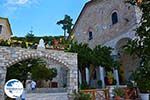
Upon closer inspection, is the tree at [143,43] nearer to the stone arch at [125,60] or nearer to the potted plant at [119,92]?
the potted plant at [119,92]

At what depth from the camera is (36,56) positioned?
42.5 ft

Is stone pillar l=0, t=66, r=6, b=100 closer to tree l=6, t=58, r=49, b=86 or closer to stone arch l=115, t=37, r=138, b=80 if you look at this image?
tree l=6, t=58, r=49, b=86

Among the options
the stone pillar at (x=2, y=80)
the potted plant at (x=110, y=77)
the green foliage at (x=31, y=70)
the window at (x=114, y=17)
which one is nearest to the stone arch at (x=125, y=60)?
the potted plant at (x=110, y=77)

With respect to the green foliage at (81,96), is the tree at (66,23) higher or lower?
higher

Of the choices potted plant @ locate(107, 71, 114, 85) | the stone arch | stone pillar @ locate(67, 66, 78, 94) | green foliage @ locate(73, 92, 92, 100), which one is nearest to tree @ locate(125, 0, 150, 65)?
green foliage @ locate(73, 92, 92, 100)

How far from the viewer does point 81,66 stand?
16.8m

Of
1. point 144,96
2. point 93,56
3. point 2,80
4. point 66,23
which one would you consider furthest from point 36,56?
point 66,23

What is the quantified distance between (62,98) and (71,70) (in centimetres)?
206

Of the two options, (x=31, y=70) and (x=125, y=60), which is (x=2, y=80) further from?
(x=125, y=60)

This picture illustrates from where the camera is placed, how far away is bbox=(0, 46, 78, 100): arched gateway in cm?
1186

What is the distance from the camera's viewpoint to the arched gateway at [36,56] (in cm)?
1186

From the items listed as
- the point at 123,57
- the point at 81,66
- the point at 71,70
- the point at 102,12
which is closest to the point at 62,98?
the point at 71,70

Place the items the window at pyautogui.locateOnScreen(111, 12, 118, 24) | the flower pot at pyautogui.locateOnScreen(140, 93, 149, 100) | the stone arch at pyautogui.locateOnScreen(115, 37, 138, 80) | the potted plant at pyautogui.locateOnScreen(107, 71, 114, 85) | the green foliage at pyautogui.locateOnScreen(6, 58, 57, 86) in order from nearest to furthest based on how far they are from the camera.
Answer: the flower pot at pyautogui.locateOnScreen(140, 93, 149, 100) → the green foliage at pyautogui.locateOnScreen(6, 58, 57, 86) → the potted plant at pyautogui.locateOnScreen(107, 71, 114, 85) → the stone arch at pyautogui.locateOnScreen(115, 37, 138, 80) → the window at pyautogui.locateOnScreen(111, 12, 118, 24)

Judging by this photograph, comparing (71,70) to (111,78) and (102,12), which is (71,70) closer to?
(111,78)
